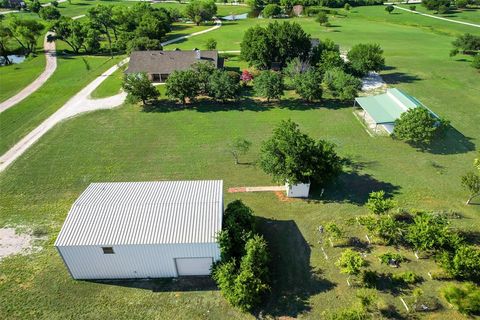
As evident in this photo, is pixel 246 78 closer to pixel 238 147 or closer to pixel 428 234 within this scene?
pixel 238 147

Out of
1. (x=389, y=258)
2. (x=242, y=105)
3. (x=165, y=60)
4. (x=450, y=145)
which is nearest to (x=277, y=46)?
(x=242, y=105)

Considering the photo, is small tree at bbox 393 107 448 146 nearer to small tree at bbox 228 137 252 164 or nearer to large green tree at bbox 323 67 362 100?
large green tree at bbox 323 67 362 100

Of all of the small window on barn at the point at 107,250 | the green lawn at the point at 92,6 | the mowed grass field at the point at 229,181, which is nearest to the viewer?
the small window on barn at the point at 107,250

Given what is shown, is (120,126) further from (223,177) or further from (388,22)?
(388,22)

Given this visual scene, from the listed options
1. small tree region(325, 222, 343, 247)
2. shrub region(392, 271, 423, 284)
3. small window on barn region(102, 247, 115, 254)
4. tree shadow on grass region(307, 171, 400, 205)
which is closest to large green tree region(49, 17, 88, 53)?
small window on barn region(102, 247, 115, 254)

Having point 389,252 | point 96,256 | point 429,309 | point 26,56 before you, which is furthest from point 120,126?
point 26,56

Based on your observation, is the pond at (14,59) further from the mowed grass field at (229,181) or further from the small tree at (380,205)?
→ the small tree at (380,205)

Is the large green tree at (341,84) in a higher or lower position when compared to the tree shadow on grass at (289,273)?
higher

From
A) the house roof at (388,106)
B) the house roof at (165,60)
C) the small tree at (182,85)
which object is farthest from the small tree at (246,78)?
the house roof at (388,106)
